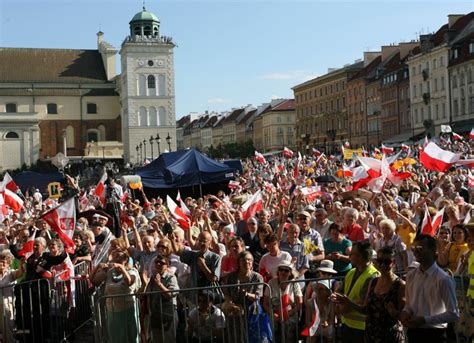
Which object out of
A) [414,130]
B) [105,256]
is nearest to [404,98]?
[414,130]

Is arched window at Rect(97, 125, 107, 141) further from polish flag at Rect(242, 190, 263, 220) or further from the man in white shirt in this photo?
the man in white shirt

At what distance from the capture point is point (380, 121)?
295 feet

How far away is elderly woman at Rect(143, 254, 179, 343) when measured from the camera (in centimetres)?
867

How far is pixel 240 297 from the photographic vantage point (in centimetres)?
833

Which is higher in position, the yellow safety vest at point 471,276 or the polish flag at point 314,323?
the yellow safety vest at point 471,276

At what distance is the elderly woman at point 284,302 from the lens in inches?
327

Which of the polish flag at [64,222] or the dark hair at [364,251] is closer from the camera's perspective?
the dark hair at [364,251]

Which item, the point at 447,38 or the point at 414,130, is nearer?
the point at 447,38

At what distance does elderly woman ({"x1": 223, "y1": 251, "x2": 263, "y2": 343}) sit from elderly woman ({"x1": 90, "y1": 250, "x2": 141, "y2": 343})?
1.05 metres

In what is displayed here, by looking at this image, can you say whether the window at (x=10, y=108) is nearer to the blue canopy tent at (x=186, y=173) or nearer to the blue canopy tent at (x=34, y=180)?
the blue canopy tent at (x=34, y=180)

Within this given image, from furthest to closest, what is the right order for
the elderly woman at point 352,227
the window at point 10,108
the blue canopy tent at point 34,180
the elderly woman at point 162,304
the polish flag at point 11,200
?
the window at point 10,108, the blue canopy tent at point 34,180, the polish flag at point 11,200, the elderly woman at point 352,227, the elderly woman at point 162,304

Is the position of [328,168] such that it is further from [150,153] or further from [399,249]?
[150,153]

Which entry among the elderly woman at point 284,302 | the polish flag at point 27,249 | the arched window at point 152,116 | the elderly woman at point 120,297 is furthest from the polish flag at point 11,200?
the arched window at point 152,116

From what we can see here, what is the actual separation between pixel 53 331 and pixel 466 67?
62.4 metres
